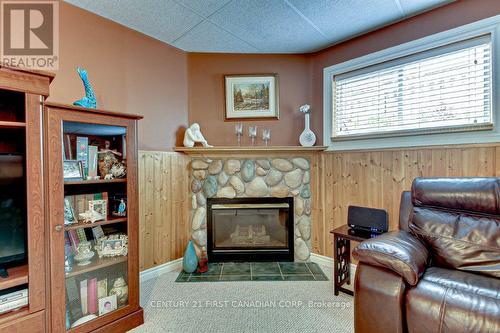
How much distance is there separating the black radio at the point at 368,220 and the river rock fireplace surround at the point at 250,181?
0.62 m

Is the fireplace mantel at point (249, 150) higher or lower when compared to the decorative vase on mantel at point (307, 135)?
lower

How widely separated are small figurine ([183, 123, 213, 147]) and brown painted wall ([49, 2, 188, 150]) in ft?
0.53

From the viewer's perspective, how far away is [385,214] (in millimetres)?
2105

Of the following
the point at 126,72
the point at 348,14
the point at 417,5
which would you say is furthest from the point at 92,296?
the point at 417,5

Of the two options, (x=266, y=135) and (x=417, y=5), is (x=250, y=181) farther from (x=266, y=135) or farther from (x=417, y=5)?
(x=417, y=5)

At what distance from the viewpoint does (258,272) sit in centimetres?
252

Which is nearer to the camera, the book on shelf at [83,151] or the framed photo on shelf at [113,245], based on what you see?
the book on shelf at [83,151]

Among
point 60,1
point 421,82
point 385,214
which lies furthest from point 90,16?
point 385,214

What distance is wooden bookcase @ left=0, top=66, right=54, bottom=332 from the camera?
1.28 m

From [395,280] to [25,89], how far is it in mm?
2284

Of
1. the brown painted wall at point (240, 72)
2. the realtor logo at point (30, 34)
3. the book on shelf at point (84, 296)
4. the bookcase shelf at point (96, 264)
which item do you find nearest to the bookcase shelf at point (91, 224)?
the bookcase shelf at point (96, 264)

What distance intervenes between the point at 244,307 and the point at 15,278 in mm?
1492

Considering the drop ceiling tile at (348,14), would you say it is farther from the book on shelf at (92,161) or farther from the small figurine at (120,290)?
the small figurine at (120,290)

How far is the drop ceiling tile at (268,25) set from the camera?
6.46 feet
